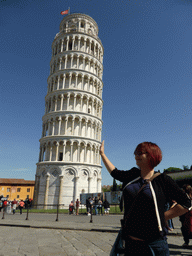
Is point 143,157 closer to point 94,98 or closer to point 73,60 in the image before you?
point 94,98

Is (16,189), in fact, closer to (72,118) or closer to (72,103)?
(72,118)

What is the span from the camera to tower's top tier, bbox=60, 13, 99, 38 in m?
41.7

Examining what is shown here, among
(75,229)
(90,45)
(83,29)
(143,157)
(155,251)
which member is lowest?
(75,229)

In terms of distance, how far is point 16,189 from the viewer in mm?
68438

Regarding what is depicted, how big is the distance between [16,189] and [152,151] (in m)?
76.2

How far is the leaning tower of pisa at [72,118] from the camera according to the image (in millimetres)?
32906

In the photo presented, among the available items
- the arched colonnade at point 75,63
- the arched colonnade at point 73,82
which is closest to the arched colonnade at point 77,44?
the arched colonnade at point 75,63

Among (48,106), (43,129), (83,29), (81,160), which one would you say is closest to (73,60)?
(83,29)

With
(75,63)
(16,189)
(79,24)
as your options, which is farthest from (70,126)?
(16,189)

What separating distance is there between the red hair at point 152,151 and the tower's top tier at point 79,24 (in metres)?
44.9

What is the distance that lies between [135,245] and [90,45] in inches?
1725

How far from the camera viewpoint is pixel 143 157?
189 cm

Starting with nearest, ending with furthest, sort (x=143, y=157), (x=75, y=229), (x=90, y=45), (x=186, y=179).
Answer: (x=143, y=157), (x=75, y=229), (x=186, y=179), (x=90, y=45)

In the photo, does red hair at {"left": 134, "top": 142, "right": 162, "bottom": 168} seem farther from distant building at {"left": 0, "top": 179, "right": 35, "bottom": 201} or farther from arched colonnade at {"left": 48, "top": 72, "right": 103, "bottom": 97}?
distant building at {"left": 0, "top": 179, "right": 35, "bottom": 201}
